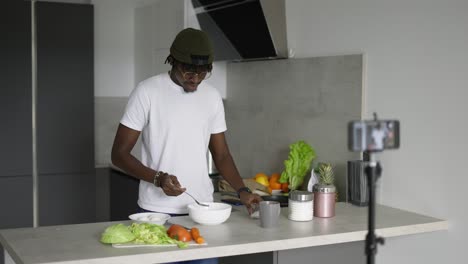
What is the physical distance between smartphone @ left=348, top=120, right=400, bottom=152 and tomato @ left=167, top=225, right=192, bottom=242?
954 mm

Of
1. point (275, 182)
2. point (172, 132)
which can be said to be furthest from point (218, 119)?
point (275, 182)

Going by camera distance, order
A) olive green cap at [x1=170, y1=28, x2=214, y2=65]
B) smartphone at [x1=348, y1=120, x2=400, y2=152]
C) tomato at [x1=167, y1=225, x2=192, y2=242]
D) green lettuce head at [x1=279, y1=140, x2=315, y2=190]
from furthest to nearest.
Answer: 1. green lettuce head at [x1=279, y1=140, x2=315, y2=190]
2. olive green cap at [x1=170, y1=28, x2=214, y2=65]
3. tomato at [x1=167, y1=225, x2=192, y2=242]
4. smartphone at [x1=348, y1=120, x2=400, y2=152]

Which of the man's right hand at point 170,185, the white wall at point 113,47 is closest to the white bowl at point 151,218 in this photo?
the man's right hand at point 170,185

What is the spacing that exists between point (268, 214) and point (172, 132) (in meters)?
0.53

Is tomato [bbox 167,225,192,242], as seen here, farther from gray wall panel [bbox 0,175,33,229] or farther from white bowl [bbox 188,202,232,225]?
gray wall panel [bbox 0,175,33,229]

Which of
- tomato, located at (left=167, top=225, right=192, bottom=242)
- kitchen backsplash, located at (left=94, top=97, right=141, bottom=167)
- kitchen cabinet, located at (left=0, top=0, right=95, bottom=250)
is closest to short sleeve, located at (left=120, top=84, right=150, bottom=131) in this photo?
tomato, located at (left=167, top=225, right=192, bottom=242)

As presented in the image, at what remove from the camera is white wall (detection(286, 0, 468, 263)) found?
270cm

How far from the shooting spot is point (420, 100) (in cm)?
288

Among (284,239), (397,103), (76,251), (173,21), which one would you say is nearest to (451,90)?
(397,103)

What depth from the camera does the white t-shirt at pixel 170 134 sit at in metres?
2.71

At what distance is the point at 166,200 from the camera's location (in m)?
2.73

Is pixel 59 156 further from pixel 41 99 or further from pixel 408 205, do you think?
pixel 408 205

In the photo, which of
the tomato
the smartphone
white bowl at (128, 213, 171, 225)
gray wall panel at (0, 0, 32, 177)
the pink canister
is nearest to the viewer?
the smartphone

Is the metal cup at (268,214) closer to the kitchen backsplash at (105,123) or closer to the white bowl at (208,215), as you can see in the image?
the white bowl at (208,215)
